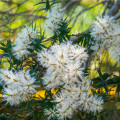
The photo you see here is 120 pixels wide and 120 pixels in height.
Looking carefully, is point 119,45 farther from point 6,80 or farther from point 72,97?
point 6,80

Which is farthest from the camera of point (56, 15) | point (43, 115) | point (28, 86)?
point (56, 15)

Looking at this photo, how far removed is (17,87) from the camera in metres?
0.96

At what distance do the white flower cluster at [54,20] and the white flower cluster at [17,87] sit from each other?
0.42 m

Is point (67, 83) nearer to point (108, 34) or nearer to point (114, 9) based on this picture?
point (108, 34)

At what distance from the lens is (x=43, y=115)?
1.11m

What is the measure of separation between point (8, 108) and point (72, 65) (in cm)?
46

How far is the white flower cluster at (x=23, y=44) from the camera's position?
1.14 m

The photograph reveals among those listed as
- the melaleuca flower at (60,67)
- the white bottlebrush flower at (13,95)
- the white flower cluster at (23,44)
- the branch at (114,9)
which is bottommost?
the white bottlebrush flower at (13,95)

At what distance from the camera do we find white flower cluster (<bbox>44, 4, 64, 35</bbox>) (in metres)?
1.27

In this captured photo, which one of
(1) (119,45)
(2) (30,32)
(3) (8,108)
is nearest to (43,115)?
(3) (8,108)

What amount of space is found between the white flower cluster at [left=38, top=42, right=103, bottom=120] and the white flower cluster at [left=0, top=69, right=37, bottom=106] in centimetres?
9

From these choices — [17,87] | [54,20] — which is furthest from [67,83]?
[54,20]

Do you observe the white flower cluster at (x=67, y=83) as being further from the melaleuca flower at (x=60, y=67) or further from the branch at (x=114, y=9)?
the branch at (x=114, y=9)

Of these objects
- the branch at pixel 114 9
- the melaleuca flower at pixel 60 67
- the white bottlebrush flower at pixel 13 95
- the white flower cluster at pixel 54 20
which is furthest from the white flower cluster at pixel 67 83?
the branch at pixel 114 9
